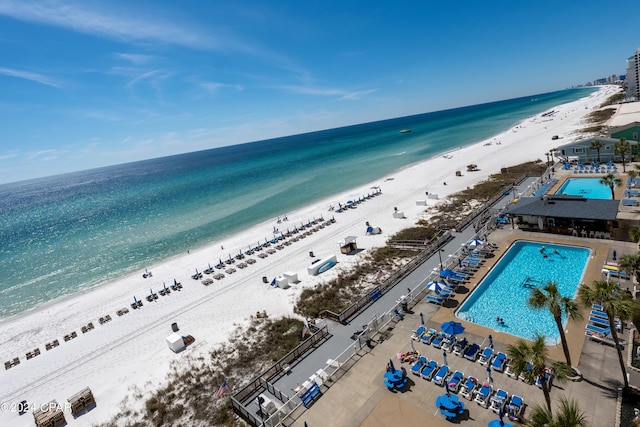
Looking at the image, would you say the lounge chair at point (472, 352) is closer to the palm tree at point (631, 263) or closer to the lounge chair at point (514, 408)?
the lounge chair at point (514, 408)

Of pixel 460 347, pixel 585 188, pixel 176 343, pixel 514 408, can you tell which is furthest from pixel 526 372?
pixel 585 188

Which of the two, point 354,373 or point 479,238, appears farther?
point 479,238

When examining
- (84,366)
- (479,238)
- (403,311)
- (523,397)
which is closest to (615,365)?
(523,397)

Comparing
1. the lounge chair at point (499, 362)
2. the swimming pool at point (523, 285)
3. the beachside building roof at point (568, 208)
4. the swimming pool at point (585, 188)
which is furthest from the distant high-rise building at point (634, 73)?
the lounge chair at point (499, 362)

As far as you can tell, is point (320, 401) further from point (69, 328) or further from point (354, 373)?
point (69, 328)

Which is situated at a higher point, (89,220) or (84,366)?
(89,220)

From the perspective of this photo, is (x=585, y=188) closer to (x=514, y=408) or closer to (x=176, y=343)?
(x=514, y=408)
